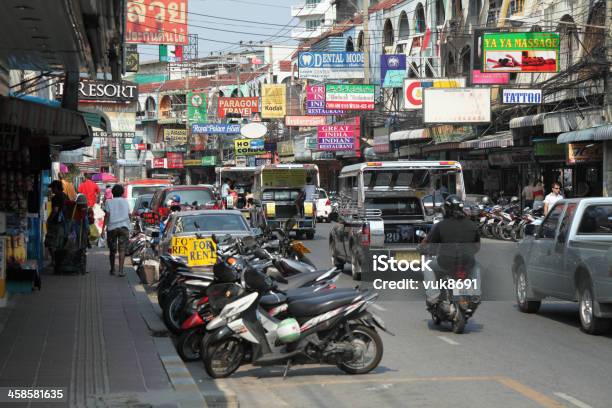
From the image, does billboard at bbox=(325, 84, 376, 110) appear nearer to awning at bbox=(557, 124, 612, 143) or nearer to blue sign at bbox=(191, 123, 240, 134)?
awning at bbox=(557, 124, 612, 143)

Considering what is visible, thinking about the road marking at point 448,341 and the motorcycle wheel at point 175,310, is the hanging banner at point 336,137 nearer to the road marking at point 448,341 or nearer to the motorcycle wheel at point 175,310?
the motorcycle wheel at point 175,310

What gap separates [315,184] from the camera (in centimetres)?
3497

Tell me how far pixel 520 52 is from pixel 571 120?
2787 millimetres

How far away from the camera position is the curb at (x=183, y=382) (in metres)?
8.21

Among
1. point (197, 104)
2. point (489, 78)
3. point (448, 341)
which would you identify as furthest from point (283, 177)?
point (197, 104)

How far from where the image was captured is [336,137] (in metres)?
53.3

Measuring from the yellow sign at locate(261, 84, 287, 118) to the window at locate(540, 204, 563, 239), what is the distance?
138 feet

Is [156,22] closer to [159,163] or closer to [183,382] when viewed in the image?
[183,382]

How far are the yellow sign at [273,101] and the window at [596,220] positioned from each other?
43.4m

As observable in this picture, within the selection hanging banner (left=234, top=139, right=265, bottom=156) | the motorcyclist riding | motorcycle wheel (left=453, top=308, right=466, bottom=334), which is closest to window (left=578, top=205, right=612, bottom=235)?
the motorcyclist riding

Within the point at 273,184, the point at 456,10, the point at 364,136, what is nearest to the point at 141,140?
the point at 364,136

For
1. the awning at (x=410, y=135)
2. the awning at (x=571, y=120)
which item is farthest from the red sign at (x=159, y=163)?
the awning at (x=571, y=120)

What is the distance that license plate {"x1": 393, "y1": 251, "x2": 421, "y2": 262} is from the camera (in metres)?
14.3

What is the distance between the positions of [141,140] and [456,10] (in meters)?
63.4
